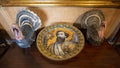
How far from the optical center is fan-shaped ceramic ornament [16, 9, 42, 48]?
0.72 metres

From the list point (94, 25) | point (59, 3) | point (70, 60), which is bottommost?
point (70, 60)

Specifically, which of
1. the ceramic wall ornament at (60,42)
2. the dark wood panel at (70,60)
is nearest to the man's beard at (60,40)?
the ceramic wall ornament at (60,42)

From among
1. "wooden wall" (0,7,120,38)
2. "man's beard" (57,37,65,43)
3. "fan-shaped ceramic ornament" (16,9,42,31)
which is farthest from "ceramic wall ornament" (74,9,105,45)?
"fan-shaped ceramic ornament" (16,9,42,31)

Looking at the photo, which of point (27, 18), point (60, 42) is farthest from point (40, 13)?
point (60, 42)

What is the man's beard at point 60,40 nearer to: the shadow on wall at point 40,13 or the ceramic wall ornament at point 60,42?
the ceramic wall ornament at point 60,42

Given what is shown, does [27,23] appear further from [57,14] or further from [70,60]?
[70,60]

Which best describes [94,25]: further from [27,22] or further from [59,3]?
[27,22]

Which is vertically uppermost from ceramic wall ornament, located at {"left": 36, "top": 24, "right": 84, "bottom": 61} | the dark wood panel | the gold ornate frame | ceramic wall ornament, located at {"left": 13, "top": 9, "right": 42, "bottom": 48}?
the gold ornate frame

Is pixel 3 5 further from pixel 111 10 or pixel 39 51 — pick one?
pixel 111 10

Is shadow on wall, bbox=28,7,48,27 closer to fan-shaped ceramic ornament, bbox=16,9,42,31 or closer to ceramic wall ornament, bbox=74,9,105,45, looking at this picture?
fan-shaped ceramic ornament, bbox=16,9,42,31

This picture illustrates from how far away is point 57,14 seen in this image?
2.52ft

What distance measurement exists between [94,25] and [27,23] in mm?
325

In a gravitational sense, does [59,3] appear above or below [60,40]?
above

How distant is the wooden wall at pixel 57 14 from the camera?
0.74 meters
